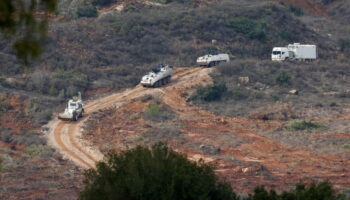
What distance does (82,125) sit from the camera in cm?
3606

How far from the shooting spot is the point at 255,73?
49.2 meters

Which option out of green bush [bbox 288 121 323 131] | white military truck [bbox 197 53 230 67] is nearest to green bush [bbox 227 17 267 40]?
white military truck [bbox 197 53 230 67]

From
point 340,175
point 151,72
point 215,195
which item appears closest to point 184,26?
point 151,72

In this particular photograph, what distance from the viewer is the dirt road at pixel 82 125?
3059cm

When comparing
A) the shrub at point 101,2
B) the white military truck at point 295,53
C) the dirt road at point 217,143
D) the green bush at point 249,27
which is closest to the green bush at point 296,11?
the green bush at point 249,27

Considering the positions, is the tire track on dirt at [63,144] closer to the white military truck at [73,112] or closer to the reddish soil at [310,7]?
the white military truck at [73,112]

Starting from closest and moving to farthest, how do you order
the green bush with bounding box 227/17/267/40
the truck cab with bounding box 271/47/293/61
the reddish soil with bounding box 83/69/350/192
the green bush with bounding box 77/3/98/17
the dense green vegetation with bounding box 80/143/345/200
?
1. the dense green vegetation with bounding box 80/143/345/200
2. the reddish soil with bounding box 83/69/350/192
3. the truck cab with bounding box 271/47/293/61
4. the green bush with bounding box 227/17/267/40
5. the green bush with bounding box 77/3/98/17

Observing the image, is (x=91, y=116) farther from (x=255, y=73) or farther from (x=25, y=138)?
(x=255, y=73)

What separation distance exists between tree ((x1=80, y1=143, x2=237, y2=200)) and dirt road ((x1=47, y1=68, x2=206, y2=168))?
1058cm

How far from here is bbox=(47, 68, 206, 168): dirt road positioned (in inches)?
1204

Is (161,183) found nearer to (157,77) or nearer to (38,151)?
(38,151)

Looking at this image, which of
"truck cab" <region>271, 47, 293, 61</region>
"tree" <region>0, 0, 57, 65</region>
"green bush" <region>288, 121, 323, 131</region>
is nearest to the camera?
"tree" <region>0, 0, 57, 65</region>

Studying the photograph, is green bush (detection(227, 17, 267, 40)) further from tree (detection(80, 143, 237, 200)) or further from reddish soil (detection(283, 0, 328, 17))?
tree (detection(80, 143, 237, 200))

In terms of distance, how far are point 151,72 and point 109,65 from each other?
5.51 m
